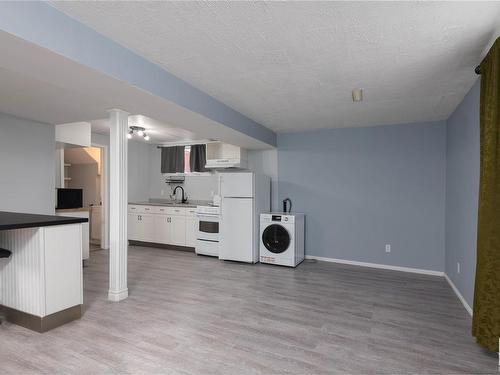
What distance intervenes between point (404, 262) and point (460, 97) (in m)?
2.47

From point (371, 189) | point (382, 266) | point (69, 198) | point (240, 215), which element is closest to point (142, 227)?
point (69, 198)

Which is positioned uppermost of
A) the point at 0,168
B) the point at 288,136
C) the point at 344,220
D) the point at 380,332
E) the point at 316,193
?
the point at 288,136

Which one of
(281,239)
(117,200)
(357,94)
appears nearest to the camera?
(357,94)

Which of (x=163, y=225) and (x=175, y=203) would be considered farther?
(x=175, y=203)

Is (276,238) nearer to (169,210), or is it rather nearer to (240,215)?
(240,215)

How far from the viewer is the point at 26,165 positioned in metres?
3.90

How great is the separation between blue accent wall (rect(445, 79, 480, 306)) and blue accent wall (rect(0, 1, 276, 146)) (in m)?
2.64

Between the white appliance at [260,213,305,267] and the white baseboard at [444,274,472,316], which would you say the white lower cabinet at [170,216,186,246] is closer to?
the white appliance at [260,213,305,267]

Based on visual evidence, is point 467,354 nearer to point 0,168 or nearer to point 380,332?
point 380,332

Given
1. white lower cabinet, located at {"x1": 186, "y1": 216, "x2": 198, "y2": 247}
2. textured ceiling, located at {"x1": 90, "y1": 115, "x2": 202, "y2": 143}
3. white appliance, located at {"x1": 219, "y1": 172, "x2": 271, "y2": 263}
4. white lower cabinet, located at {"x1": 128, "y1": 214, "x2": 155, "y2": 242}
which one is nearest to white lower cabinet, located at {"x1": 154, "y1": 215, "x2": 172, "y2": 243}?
white lower cabinet, located at {"x1": 128, "y1": 214, "x2": 155, "y2": 242}

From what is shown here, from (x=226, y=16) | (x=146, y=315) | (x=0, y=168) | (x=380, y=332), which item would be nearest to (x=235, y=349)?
(x=146, y=315)

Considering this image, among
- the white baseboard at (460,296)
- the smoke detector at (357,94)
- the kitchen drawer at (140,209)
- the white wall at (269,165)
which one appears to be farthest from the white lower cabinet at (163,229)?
the white baseboard at (460,296)

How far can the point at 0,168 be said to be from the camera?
11.9 ft

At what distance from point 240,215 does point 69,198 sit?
9.39 feet
